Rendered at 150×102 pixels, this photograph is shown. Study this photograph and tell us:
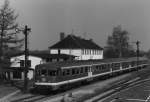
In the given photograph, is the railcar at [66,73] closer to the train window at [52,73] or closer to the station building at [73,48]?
the train window at [52,73]

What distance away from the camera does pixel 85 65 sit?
3359 cm

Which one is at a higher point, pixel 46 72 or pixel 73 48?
pixel 73 48

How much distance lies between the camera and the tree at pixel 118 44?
345 feet

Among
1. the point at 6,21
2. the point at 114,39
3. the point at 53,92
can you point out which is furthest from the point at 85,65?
the point at 114,39

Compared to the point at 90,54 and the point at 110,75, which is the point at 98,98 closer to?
the point at 110,75

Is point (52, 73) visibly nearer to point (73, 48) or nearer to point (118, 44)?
point (73, 48)

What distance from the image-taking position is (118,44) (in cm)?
10756

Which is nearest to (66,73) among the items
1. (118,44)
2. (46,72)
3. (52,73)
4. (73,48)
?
(52,73)

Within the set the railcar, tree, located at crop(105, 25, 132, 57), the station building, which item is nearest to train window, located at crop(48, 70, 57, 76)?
the railcar

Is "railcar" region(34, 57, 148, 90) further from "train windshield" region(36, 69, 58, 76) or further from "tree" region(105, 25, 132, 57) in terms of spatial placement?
"tree" region(105, 25, 132, 57)

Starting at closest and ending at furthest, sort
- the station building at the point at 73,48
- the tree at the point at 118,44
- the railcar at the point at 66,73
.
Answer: the railcar at the point at 66,73, the station building at the point at 73,48, the tree at the point at 118,44

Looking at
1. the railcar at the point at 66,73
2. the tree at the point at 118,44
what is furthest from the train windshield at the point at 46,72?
the tree at the point at 118,44

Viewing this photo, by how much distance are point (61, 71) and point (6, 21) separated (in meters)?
14.0

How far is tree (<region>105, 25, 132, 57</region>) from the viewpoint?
345ft
